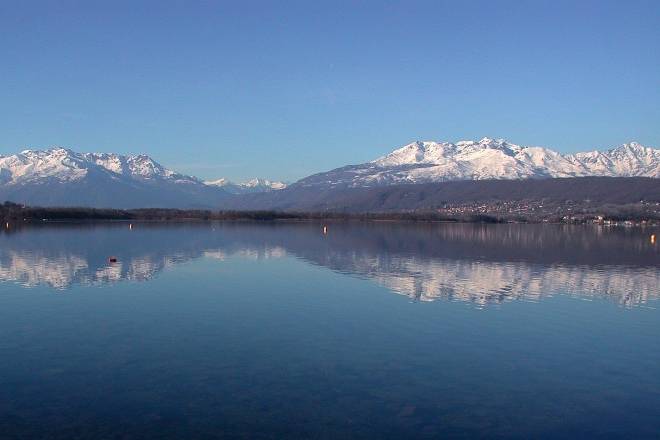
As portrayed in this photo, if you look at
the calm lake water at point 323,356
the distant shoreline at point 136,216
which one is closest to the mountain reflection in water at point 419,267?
the calm lake water at point 323,356

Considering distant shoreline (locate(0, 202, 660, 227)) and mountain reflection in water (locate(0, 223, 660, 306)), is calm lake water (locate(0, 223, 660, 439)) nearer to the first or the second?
mountain reflection in water (locate(0, 223, 660, 306))

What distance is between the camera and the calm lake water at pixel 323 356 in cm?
1432

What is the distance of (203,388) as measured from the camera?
1622 cm

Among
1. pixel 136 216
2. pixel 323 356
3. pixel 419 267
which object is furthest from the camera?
pixel 136 216

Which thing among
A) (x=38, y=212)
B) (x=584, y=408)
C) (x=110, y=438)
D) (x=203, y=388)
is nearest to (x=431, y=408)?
(x=584, y=408)

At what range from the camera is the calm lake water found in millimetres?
14318

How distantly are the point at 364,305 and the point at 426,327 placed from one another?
17.9ft

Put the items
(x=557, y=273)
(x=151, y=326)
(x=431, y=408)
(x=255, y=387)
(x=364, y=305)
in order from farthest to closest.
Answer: (x=557, y=273) → (x=364, y=305) → (x=151, y=326) → (x=255, y=387) → (x=431, y=408)

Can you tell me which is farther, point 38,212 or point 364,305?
point 38,212

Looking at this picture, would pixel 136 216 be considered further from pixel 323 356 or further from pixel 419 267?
pixel 323 356

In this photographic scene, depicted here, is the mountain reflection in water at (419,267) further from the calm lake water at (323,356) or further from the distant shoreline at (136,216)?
the distant shoreline at (136,216)

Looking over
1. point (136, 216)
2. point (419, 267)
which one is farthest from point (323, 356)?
point (136, 216)

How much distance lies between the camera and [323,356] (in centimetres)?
1978

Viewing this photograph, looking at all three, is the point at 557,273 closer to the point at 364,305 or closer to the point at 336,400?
the point at 364,305
